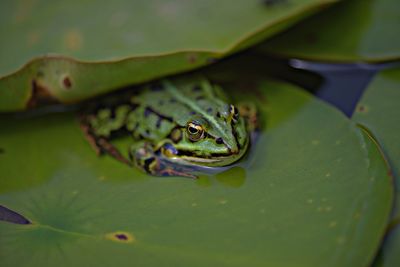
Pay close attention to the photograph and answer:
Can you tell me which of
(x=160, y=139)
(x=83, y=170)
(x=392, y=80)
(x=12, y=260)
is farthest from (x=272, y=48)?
(x=12, y=260)

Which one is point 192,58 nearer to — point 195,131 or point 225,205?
point 195,131

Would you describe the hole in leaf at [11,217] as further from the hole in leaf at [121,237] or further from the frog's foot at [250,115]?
the frog's foot at [250,115]

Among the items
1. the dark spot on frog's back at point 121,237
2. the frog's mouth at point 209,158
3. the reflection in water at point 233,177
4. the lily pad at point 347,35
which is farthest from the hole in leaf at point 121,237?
the lily pad at point 347,35

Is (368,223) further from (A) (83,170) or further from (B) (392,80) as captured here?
(A) (83,170)

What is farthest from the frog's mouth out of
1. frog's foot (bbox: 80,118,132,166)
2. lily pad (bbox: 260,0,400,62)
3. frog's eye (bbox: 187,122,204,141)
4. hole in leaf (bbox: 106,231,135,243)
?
lily pad (bbox: 260,0,400,62)

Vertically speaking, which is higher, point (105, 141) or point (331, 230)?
point (105, 141)

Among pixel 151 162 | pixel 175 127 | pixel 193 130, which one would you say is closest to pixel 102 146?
pixel 151 162

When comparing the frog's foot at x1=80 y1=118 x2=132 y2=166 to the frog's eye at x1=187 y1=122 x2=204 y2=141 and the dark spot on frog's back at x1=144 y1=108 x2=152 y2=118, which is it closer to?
the dark spot on frog's back at x1=144 y1=108 x2=152 y2=118
